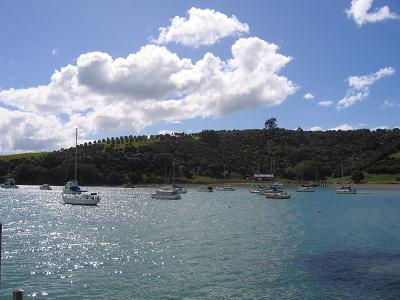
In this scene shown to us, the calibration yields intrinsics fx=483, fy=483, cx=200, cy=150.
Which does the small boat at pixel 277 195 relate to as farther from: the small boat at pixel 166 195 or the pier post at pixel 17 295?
the pier post at pixel 17 295

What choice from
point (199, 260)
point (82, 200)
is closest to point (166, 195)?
point (82, 200)

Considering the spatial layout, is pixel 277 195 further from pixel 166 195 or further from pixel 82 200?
pixel 82 200

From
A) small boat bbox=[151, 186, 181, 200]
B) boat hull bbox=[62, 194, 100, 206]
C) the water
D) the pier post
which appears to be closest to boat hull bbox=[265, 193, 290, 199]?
small boat bbox=[151, 186, 181, 200]

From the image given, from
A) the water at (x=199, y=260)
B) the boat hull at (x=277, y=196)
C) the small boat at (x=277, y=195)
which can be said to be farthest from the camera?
the small boat at (x=277, y=195)

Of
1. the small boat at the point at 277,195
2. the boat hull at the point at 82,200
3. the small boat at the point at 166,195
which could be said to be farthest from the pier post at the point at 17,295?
the small boat at the point at 277,195

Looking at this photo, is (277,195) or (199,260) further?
(277,195)

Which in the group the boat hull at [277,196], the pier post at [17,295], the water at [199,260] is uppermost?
the pier post at [17,295]

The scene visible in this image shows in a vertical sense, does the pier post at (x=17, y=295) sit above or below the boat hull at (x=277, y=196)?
above

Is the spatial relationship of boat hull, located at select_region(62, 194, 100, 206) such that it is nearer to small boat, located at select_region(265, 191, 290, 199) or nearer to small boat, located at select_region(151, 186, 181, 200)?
small boat, located at select_region(151, 186, 181, 200)

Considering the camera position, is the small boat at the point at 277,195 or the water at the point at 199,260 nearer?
the water at the point at 199,260

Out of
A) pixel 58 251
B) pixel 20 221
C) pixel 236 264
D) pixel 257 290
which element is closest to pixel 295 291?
pixel 257 290

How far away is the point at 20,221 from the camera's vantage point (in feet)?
211

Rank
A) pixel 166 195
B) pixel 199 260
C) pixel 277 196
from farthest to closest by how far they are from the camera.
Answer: pixel 277 196, pixel 166 195, pixel 199 260

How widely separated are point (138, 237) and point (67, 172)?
153m
